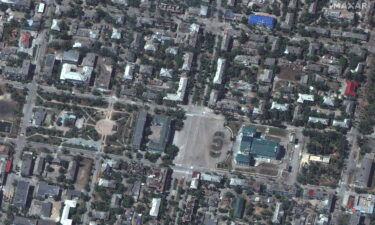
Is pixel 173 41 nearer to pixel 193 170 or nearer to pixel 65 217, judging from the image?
pixel 193 170

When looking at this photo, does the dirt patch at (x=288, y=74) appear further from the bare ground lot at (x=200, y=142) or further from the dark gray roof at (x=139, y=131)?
the dark gray roof at (x=139, y=131)

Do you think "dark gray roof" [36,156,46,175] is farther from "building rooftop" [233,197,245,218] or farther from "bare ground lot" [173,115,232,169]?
"building rooftop" [233,197,245,218]

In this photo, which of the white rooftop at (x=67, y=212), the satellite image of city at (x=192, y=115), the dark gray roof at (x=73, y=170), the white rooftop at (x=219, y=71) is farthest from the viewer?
the white rooftop at (x=219, y=71)

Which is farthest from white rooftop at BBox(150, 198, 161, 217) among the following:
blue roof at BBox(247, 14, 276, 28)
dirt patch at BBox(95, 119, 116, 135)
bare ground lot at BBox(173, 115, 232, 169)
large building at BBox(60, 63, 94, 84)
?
blue roof at BBox(247, 14, 276, 28)

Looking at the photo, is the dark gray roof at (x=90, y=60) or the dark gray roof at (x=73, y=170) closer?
the dark gray roof at (x=73, y=170)

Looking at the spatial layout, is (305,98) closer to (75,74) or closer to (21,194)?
(75,74)

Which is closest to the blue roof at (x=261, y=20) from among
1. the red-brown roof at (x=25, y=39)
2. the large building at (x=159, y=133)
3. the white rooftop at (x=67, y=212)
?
the large building at (x=159, y=133)
